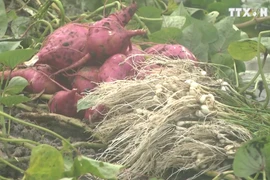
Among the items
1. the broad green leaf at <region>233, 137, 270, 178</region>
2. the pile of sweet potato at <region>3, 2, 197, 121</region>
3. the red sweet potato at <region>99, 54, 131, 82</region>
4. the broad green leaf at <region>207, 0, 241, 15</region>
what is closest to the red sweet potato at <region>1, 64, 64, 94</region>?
the pile of sweet potato at <region>3, 2, 197, 121</region>

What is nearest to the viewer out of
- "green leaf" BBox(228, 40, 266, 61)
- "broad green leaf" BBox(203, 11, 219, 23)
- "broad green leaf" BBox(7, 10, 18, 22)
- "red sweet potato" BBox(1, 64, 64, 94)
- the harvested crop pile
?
the harvested crop pile

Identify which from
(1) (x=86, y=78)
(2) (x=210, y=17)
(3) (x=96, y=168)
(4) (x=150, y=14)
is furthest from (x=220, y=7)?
(3) (x=96, y=168)

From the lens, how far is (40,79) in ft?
4.15

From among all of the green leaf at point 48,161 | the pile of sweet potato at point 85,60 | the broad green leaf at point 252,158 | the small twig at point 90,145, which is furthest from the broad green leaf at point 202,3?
the green leaf at point 48,161

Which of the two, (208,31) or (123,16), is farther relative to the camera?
(208,31)

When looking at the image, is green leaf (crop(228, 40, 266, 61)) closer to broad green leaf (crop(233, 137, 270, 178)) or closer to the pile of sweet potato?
the pile of sweet potato

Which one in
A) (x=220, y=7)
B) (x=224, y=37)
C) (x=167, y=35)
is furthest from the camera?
(x=220, y=7)

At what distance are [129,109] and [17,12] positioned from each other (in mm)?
734

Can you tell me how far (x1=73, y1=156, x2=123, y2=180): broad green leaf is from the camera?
0.79 metres

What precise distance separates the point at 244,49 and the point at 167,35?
0.26 metres

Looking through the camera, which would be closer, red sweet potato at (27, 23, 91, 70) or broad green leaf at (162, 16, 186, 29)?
red sweet potato at (27, 23, 91, 70)

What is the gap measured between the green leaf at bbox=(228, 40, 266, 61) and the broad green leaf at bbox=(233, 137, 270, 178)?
0.30 m

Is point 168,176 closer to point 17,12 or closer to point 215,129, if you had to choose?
point 215,129

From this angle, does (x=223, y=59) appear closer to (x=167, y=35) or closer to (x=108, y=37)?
(x=167, y=35)
